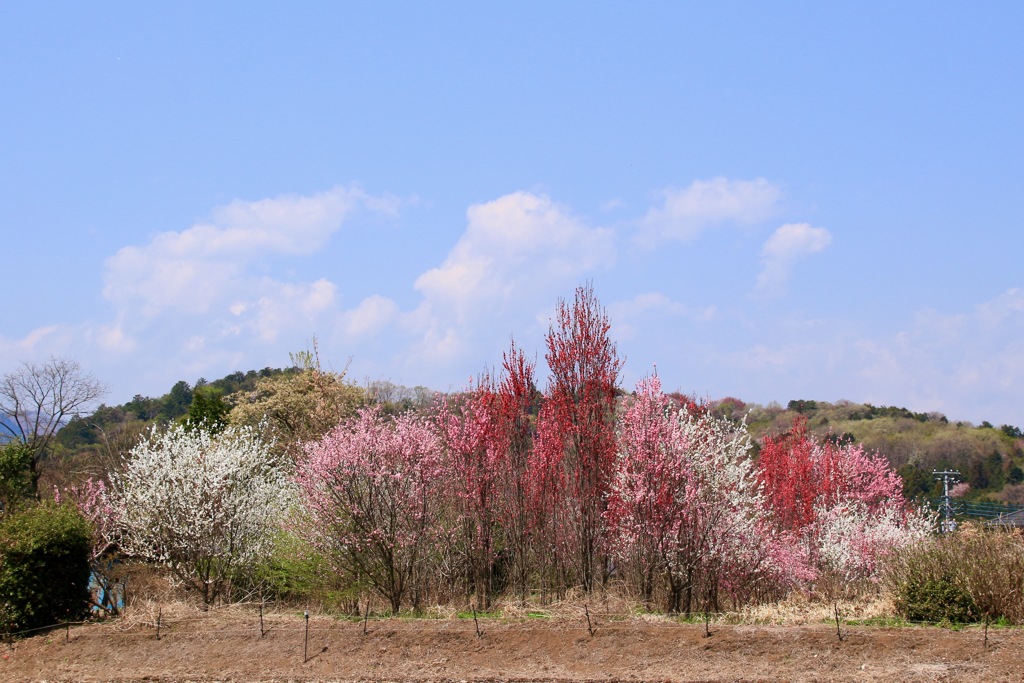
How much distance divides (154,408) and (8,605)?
59.9 meters

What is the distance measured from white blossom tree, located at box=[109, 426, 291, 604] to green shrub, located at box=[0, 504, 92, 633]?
107 centimetres

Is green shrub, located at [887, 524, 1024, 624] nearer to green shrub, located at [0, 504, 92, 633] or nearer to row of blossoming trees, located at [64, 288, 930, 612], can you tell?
row of blossoming trees, located at [64, 288, 930, 612]

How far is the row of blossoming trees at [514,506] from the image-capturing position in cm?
1298

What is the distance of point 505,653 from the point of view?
10.6 meters

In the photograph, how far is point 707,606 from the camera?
12.7 meters

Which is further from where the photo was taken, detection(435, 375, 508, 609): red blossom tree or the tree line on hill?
detection(435, 375, 508, 609): red blossom tree

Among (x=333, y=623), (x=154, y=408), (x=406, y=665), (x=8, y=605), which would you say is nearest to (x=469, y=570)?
(x=333, y=623)

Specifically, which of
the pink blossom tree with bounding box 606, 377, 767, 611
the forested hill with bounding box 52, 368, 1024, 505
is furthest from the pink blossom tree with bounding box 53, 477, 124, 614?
the forested hill with bounding box 52, 368, 1024, 505

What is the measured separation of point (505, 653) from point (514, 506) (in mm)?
4087

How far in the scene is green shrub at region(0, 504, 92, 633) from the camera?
43.0 feet

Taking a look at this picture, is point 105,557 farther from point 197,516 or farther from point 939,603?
point 939,603

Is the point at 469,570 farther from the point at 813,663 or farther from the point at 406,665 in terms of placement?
the point at 813,663

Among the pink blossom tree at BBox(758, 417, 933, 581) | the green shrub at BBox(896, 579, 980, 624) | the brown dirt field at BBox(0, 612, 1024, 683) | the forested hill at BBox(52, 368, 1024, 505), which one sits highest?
the forested hill at BBox(52, 368, 1024, 505)

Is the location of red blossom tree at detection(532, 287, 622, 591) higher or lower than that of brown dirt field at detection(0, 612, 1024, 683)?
higher
